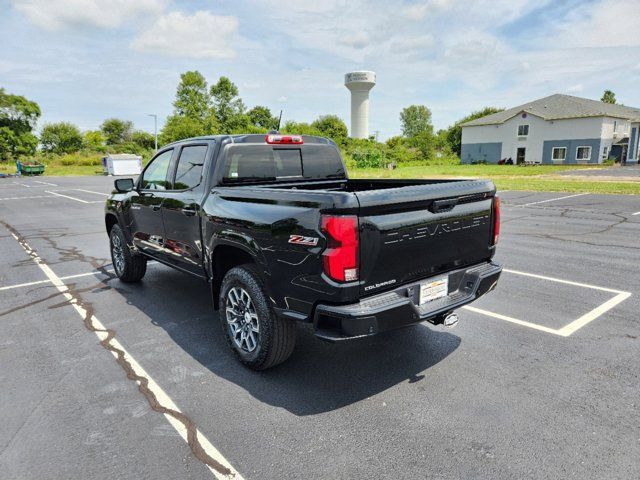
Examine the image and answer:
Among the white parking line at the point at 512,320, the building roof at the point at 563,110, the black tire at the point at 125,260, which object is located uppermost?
the building roof at the point at 563,110

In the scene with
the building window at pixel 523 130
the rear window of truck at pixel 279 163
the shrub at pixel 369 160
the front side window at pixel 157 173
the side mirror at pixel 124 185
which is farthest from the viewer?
the building window at pixel 523 130

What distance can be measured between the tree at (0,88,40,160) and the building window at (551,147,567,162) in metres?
70.8

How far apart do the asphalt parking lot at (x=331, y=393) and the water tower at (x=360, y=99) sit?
98.6m

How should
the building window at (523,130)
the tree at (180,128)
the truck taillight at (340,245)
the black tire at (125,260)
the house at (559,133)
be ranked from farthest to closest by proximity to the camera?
1. the tree at (180,128)
2. the building window at (523,130)
3. the house at (559,133)
4. the black tire at (125,260)
5. the truck taillight at (340,245)

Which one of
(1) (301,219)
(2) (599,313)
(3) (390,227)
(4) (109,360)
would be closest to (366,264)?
(3) (390,227)

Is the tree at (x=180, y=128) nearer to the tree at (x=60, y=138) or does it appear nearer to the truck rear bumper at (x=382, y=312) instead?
the tree at (x=60, y=138)

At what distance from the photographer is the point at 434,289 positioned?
327cm

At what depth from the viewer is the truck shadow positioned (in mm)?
3250

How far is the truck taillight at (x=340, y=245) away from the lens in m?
2.72

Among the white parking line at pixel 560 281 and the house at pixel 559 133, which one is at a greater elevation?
the house at pixel 559 133

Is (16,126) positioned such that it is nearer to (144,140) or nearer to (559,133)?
(144,140)

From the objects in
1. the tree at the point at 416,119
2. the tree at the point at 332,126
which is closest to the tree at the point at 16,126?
the tree at the point at 332,126

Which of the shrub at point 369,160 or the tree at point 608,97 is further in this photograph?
the tree at point 608,97

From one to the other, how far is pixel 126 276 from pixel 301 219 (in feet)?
13.8
